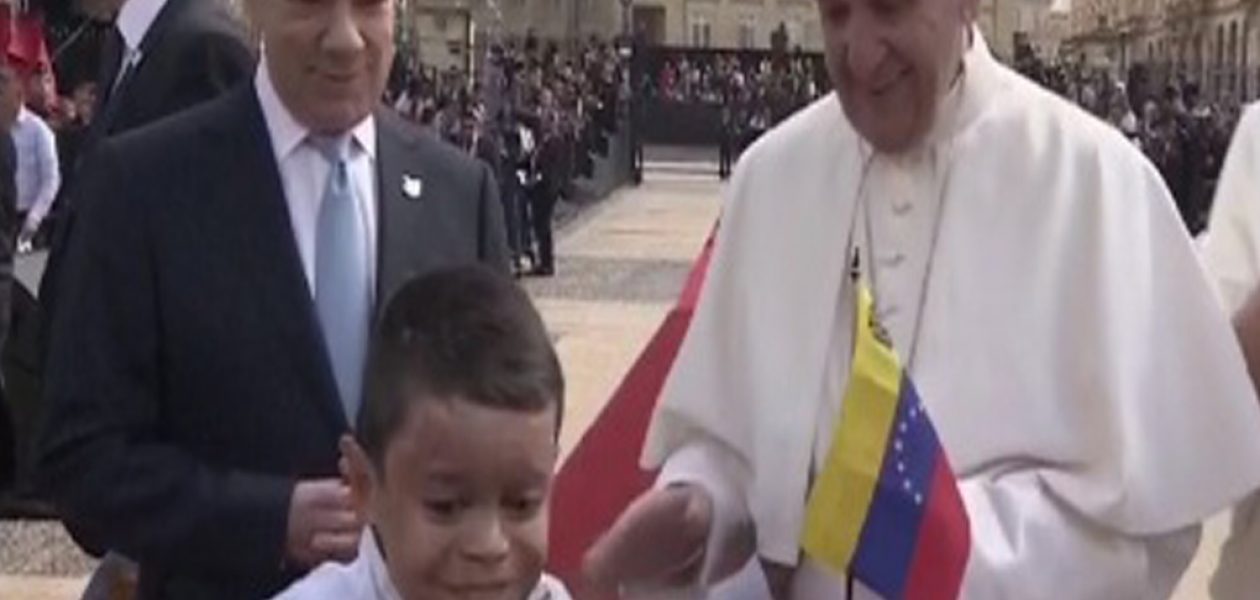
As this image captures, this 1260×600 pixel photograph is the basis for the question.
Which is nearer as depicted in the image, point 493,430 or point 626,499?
point 493,430

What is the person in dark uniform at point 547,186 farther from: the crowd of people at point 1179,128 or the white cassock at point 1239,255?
the white cassock at point 1239,255

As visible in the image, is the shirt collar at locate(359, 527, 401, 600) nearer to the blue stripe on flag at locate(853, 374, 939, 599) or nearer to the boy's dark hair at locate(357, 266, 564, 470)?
the boy's dark hair at locate(357, 266, 564, 470)

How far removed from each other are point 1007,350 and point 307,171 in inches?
32.5

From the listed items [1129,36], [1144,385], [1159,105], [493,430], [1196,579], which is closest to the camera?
[493,430]

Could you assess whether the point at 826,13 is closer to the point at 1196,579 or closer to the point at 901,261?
the point at 901,261

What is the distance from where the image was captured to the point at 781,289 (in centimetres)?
341

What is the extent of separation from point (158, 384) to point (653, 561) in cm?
61

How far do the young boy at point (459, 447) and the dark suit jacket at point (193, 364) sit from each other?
534 millimetres

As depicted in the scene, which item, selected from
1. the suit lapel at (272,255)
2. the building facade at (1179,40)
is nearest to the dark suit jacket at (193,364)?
the suit lapel at (272,255)

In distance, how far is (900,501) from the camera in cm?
304

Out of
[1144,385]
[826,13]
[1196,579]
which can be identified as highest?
[826,13]

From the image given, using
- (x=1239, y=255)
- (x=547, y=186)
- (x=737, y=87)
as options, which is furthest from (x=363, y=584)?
(x=737, y=87)

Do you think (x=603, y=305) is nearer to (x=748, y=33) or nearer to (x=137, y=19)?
(x=137, y=19)

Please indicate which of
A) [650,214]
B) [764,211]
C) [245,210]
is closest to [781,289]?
[764,211]
